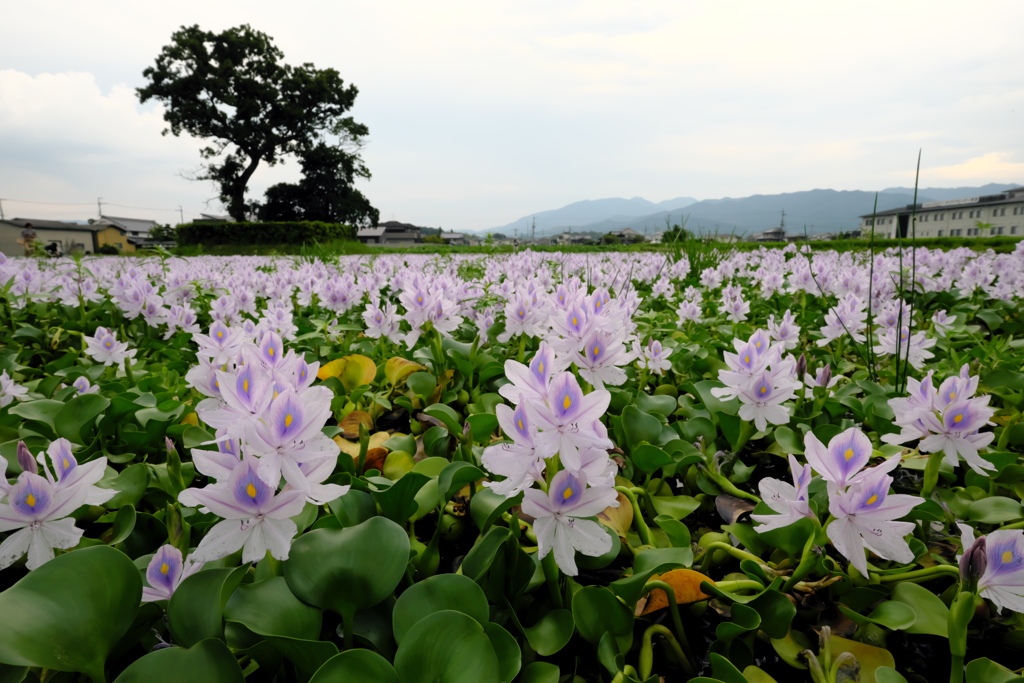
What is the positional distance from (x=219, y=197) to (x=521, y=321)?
40.3m

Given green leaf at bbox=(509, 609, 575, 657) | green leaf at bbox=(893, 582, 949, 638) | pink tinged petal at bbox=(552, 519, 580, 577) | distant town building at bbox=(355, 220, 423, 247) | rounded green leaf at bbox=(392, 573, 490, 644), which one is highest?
distant town building at bbox=(355, 220, 423, 247)

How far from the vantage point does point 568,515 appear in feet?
2.93

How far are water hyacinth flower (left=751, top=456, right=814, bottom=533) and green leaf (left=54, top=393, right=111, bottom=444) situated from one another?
1.82 meters

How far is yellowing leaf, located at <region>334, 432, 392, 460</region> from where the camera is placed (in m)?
1.65

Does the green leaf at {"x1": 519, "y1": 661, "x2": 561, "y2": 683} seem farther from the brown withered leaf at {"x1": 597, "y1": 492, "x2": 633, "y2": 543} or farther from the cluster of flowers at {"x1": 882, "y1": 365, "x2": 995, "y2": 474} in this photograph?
the cluster of flowers at {"x1": 882, "y1": 365, "x2": 995, "y2": 474}

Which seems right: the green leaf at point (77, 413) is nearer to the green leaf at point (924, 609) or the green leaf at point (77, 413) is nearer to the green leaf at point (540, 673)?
the green leaf at point (540, 673)

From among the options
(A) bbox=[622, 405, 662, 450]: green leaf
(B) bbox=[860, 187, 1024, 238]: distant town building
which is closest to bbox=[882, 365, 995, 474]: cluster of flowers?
(A) bbox=[622, 405, 662, 450]: green leaf

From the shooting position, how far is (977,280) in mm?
4043

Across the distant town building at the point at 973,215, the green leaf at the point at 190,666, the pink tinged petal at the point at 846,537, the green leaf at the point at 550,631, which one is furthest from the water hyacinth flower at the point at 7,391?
the distant town building at the point at 973,215

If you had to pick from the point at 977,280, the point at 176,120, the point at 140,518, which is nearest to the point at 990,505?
the point at 140,518

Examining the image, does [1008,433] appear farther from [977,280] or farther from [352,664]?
[977,280]

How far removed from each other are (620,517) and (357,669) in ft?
2.56

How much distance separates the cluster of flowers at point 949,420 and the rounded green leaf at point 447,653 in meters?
1.10

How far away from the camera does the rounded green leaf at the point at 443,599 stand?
0.89 metres
